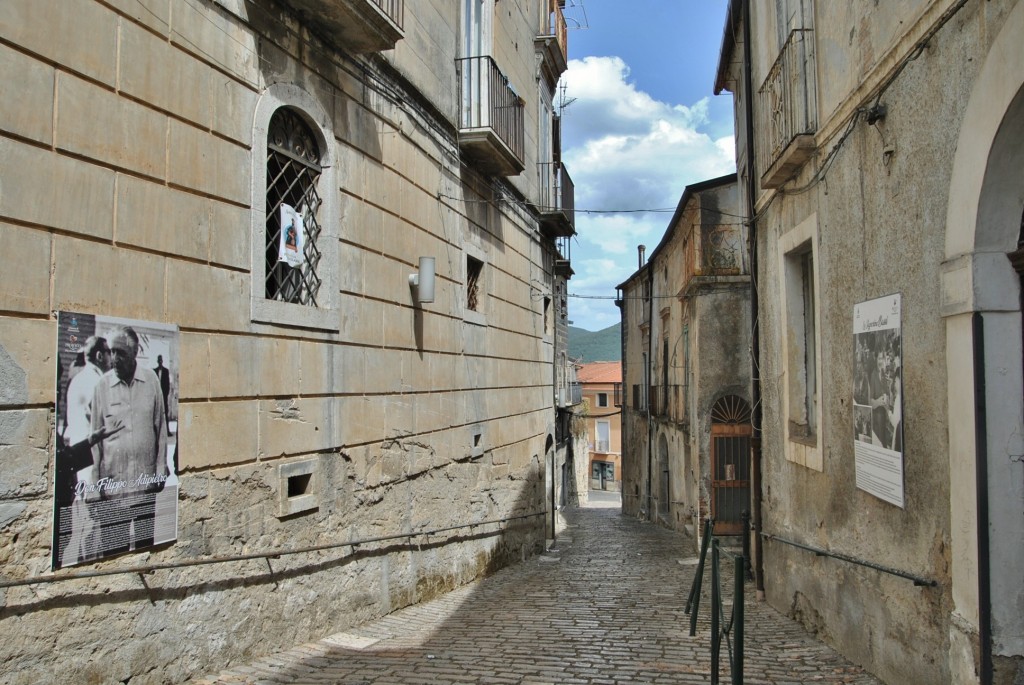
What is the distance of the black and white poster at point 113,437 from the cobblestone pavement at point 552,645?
123 centimetres

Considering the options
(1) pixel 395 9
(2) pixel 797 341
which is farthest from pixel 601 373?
(1) pixel 395 9

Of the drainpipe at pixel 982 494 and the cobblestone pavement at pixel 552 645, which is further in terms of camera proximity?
the cobblestone pavement at pixel 552 645

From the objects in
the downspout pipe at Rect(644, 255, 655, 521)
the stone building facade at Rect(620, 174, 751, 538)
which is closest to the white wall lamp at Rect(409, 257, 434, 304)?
the stone building facade at Rect(620, 174, 751, 538)

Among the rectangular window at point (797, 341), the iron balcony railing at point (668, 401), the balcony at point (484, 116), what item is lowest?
the iron balcony railing at point (668, 401)

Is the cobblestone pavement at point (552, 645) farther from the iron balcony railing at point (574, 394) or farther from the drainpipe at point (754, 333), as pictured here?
the iron balcony railing at point (574, 394)

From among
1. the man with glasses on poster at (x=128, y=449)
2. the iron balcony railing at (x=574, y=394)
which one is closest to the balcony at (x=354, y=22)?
the man with glasses on poster at (x=128, y=449)

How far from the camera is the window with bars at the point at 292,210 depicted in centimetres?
607

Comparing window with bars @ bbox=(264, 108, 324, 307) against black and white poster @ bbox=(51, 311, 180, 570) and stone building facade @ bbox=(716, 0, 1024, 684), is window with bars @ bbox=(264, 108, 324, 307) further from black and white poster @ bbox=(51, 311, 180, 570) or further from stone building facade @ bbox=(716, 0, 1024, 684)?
stone building facade @ bbox=(716, 0, 1024, 684)

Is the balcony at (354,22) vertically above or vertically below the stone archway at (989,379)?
above

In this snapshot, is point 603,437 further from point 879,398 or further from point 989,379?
point 989,379

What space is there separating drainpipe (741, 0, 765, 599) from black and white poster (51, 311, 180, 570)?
663cm

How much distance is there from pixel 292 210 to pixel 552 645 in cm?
398

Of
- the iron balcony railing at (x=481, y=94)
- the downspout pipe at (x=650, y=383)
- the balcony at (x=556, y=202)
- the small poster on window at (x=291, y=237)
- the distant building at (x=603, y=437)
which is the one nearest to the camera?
the small poster on window at (x=291, y=237)

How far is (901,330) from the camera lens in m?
5.00
